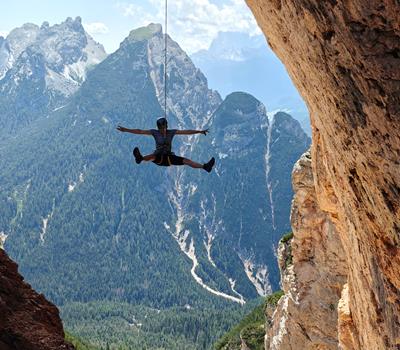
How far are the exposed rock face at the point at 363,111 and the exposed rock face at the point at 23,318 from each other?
9474mm

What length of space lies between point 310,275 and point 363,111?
25.1 m

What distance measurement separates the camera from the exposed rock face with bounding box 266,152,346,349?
107 feet

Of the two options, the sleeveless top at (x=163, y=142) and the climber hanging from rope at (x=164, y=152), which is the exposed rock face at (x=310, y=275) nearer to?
the climber hanging from rope at (x=164, y=152)

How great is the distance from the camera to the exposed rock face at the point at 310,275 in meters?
32.7

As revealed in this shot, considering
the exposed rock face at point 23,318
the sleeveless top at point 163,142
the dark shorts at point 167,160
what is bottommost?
the exposed rock face at point 23,318

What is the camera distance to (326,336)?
33.5 m

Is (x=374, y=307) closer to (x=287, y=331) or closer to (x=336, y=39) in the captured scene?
(x=336, y=39)

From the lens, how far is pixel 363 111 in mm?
10969

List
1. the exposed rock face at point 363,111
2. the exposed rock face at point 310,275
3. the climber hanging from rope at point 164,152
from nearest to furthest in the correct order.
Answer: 1. the exposed rock face at point 363,111
2. the climber hanging from rope at point 164,152
3. the exposed rock face at point 310,275

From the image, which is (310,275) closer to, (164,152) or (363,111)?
(164,152)

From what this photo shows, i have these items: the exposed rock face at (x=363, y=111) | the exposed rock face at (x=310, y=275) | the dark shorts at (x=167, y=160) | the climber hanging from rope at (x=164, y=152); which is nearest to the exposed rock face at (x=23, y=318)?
the climber hanging from rope at (x=164, y=152)

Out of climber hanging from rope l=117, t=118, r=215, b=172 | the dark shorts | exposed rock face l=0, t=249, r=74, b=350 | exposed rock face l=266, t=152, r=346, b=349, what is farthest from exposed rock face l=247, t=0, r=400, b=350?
exposed rock face l=266, t=152, r=346, b=349

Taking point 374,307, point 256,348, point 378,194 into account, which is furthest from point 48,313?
point 256,348

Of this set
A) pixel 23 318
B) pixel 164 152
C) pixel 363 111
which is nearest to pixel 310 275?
pixel 164 152
